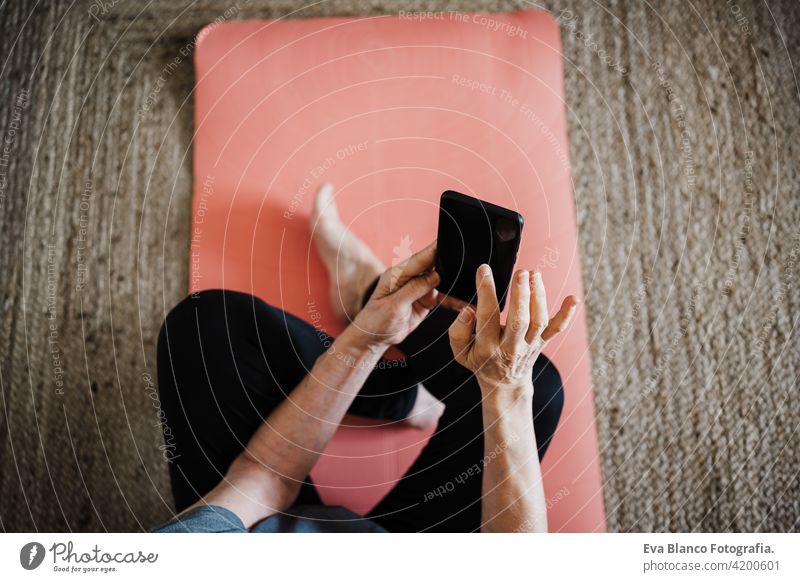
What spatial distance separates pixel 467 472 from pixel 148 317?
350mm

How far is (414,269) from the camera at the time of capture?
15.3 inches

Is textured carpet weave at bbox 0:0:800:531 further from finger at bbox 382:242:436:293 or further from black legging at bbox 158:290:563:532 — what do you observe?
finger at bbox 382:242:436:293

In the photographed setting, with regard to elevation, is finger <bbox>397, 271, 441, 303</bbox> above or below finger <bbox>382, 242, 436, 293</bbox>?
below

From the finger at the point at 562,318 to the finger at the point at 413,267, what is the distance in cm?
10

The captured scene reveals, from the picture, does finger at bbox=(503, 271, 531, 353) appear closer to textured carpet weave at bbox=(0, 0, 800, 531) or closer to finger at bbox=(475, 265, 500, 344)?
finger at bbox=(475, 265, 500, 344)

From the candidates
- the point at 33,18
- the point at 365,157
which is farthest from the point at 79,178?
the point at 365,157

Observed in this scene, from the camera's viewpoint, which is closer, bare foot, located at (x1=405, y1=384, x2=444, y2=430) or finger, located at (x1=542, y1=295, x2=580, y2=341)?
finger, located at (x1=542, y1=295, x2=580, y2=341)

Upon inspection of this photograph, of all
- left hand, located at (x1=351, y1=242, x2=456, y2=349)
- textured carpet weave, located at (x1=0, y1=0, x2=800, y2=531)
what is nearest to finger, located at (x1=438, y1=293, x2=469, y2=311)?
left hand, located at (x1=351, y1=242, x2=456, y2=349)

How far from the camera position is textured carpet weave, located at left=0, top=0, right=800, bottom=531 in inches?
19.6

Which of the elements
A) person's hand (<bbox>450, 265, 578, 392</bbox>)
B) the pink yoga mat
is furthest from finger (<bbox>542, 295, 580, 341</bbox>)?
the pink yoga mat

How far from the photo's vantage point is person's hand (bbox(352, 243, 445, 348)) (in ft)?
1.28

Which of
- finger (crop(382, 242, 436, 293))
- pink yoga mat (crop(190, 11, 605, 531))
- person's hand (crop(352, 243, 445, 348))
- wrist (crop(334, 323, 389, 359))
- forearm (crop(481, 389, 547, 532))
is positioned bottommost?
forearm (crop(481, 389, 547, 532))

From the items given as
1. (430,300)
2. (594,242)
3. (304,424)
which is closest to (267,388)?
(304,424)
